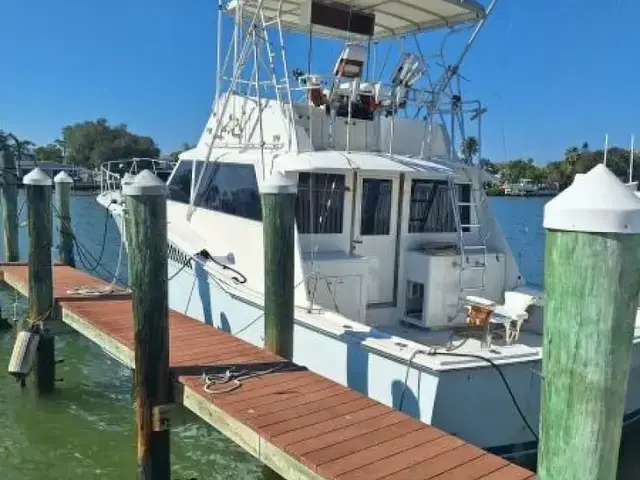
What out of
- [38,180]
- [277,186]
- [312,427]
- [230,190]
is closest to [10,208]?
[38,180]

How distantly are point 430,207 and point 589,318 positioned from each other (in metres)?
6.01

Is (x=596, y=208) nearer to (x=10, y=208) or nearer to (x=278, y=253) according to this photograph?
(x=278, y=253)

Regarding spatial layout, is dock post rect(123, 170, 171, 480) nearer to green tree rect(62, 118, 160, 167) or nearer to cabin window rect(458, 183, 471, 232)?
cabin window rect(458, 183, 471, 232)

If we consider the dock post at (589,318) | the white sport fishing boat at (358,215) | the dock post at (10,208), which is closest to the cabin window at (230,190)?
the white sport fishing boat at (358,215)

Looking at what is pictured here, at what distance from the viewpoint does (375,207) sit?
8141mm

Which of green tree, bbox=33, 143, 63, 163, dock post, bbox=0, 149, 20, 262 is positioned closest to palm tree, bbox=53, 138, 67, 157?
green tree, bbox=33, 143, 63, 163

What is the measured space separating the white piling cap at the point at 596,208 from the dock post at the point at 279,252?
11.3 ft

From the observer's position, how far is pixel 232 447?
283 inches

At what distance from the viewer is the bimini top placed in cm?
866

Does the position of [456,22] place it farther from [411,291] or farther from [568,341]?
[568,341]

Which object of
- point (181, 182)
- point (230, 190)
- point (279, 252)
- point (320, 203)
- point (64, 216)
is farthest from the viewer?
point (64, 216)

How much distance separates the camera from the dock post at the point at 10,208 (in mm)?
11320

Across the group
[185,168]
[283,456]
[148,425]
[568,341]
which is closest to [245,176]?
[185,168]

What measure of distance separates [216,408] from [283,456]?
84 cm
